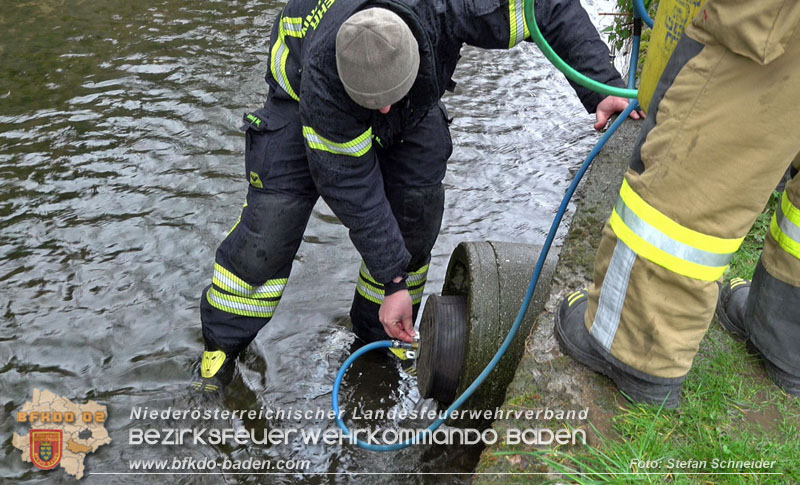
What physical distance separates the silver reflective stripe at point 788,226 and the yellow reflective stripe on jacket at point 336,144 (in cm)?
144

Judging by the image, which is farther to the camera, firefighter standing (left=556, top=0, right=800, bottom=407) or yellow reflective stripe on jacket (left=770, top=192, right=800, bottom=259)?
yellow reflective stripe on jacket (left=770, top=192, right=800, bottom=259)

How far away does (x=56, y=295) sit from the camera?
3760 mm

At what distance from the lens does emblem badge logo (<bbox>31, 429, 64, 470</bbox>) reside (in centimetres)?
294

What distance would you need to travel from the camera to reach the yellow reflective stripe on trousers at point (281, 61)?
275cm

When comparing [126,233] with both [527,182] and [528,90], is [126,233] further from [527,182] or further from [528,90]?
[528,90]

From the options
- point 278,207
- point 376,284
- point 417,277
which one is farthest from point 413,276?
point 278,207

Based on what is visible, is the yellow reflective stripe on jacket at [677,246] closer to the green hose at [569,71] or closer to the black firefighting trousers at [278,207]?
the green hose at [569,71]

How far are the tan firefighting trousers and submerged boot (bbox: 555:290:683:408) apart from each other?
0.08m

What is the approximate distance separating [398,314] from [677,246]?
4.53 ft

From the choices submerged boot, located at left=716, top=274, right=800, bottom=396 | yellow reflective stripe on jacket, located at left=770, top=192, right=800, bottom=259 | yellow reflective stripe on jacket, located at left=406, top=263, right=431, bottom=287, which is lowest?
yellow reflective stripe on jacket, located at left=406, top=263, right=431, bottom=287

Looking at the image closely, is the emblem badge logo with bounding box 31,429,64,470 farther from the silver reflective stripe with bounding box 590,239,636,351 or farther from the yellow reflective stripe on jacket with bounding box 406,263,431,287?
the silver reflective stripe with bounding box 590,239,636,351

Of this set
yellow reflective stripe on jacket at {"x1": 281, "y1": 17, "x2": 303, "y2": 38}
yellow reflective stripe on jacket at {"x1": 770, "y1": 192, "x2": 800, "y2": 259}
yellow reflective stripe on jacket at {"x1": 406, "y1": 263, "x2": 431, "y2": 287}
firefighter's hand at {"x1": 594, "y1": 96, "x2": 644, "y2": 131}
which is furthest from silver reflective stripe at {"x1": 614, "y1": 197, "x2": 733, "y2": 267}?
yellow reflective stripe on jacket at {"x1": 406, "y1": 263, "x2": 431, "y2": 287}

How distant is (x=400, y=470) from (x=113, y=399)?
1469 millimetres

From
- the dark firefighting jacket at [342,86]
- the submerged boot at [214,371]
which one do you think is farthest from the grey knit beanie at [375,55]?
the submerged boot at [214,371]
